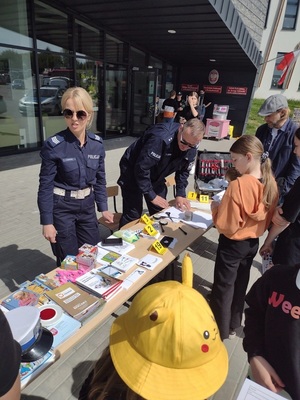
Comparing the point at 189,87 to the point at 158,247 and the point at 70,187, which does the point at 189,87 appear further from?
the point at 158,247

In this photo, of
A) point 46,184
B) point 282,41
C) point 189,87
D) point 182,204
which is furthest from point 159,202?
point 282,41

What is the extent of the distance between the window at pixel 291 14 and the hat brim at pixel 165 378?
2602cm

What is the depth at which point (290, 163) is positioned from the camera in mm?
3170

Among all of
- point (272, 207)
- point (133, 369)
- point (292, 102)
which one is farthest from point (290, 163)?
point (292, 102)

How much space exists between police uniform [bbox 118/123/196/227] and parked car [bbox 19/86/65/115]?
17.7 feet

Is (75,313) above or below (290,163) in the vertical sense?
below

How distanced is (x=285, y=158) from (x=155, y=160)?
5.28 ft

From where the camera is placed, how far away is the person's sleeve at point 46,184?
201 cm

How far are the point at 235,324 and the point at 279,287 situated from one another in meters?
1.46

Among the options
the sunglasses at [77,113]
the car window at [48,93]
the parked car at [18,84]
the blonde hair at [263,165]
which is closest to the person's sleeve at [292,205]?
the blonde hair at [263,165]

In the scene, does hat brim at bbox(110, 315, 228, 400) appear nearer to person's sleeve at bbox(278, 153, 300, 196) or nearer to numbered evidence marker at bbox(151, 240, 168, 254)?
numbered evidence marker at bbox(151, 240, 168, 254)

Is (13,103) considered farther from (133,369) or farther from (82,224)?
(133,369)

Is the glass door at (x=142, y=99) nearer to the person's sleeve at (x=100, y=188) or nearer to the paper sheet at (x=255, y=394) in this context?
the person's sleeve at (x=100, y=188)

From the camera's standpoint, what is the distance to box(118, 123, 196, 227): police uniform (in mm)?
2600
